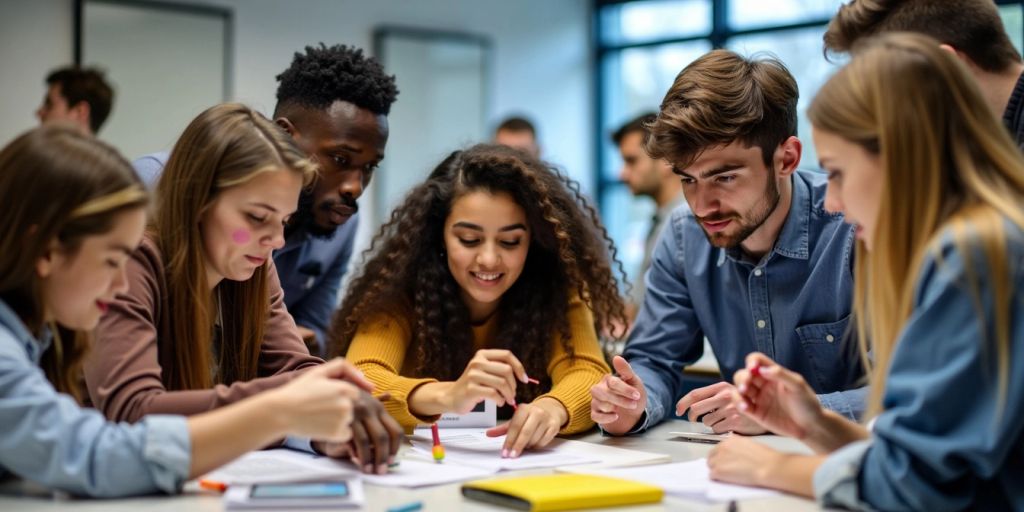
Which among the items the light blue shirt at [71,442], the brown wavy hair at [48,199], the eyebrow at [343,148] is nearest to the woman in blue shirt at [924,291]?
the light blue shirt at [71,442]

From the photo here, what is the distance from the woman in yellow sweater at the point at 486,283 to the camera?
2330 mm

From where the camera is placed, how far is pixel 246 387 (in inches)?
66.4

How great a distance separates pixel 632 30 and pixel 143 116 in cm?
379

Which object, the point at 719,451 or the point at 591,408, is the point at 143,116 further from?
the point at 719,451

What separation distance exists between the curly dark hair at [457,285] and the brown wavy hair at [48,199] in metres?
0.93

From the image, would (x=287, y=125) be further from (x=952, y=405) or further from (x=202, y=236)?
(x=952, y=405)

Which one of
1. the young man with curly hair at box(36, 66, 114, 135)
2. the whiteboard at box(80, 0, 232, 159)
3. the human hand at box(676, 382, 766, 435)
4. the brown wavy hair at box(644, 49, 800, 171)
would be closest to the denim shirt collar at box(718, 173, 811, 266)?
the brown wavy hair at box(644, 49, 800, 171)

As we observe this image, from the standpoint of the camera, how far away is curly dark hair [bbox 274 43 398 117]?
8.70 feet

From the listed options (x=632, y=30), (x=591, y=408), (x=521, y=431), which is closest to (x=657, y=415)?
(x=591, y=408)

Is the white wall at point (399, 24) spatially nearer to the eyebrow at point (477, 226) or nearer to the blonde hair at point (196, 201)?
the eyebrow at point (477, 226)

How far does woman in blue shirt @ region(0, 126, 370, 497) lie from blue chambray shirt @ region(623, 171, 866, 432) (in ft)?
3.07

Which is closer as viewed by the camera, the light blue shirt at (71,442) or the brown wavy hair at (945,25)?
the light blue shirt at (71,442)

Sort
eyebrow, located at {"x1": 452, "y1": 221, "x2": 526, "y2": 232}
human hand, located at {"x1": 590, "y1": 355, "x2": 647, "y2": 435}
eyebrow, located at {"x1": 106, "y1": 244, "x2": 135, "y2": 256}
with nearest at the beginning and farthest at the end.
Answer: eyebrow, located at {"x1": 106, "y1": 244, "x2": 135, "y2": 256} → human hand, located at {"x1": 590, "y1": 355, "x2": 647, "y2": 435} → eyebrow, located at {"x1": 452, "y1": 221, "x2": 526, "y2": 232}

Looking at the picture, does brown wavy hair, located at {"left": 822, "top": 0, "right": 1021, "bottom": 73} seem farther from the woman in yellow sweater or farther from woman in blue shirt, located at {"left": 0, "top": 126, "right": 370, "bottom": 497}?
woman in blue shirt, located at {"left": 0, "top": 126, "right": 370, "bottom": 497}
